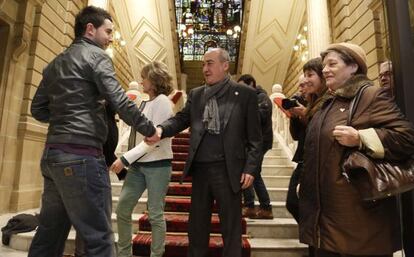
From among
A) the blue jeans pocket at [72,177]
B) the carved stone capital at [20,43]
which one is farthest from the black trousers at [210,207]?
the carved stone capital at [20,43]

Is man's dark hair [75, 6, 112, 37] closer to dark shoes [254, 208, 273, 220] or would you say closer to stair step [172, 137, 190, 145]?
dark shoes [254, 208, 273, 220]

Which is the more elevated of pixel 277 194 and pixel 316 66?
pixel 316 66

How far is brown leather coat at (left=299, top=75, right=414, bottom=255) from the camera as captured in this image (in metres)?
1.35

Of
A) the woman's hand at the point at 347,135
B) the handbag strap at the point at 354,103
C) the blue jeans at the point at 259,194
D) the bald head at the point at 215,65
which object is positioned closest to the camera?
the woman's hand at the point at 347,135

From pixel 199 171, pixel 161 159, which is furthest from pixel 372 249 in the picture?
pixel 161 159

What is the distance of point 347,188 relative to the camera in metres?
1.45

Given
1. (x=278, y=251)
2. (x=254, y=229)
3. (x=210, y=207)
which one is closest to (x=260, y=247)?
(x=278, y=251)

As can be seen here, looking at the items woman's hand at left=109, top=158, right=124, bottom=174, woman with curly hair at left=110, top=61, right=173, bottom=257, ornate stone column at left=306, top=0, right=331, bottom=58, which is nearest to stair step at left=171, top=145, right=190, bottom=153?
woman with curly hair at left=110, top=61, right=173, bottom=257

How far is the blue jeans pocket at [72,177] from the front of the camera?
5.37ft

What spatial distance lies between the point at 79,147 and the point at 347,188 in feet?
4.32

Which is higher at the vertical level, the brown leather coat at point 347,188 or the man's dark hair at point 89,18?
the man's dark hair at point 89,18

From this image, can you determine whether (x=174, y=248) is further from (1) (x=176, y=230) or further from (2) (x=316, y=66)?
(2) (x=316, y=66)

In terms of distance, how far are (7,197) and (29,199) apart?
Result: 0.44 meters

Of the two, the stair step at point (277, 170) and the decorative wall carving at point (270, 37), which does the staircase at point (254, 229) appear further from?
the decorative wall carving at point (270, 37)
